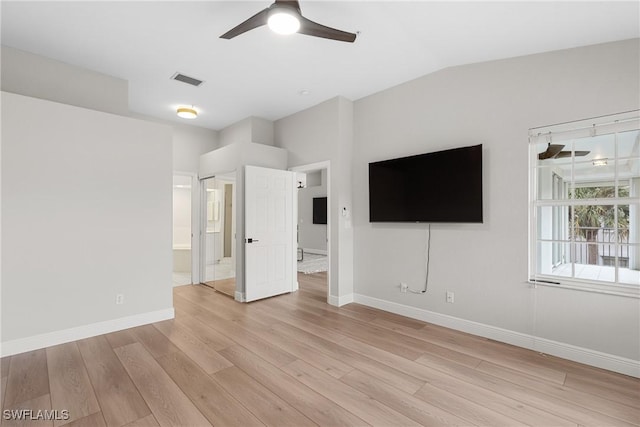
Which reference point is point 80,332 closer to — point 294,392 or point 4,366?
point 4,366

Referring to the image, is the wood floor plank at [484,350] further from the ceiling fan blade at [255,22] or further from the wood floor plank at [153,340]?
the ceiling fan blade at [255,22]

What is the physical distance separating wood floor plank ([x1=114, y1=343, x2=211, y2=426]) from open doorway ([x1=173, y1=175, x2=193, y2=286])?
3025 mm

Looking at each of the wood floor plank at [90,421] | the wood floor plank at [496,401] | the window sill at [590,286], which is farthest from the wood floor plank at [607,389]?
the wood floor plank at [90,421]

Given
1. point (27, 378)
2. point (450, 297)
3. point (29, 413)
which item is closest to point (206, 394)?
point (29, 413)

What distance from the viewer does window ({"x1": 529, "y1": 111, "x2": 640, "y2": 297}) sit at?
101 inches

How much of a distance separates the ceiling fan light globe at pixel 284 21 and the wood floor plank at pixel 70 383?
9.77 feet

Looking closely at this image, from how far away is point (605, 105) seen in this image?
8.42 feet

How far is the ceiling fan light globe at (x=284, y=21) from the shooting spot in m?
2.04

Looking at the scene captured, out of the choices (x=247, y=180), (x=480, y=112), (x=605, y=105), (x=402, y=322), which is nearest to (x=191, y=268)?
(x=247, y=180)

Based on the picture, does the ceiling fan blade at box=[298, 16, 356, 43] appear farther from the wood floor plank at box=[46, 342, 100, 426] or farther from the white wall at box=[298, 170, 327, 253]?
the white wall at box=[298, 170, 327, 253]

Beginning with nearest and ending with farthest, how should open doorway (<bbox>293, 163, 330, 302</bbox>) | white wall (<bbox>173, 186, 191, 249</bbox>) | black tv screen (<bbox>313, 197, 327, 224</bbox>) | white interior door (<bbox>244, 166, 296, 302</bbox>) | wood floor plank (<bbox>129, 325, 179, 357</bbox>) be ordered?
wood floor plank (<bbox>129, 325, 179, 357</bbox>), white interior door (<bbox>244, 166, 296, 302</bbox>), white wall (<bbox>173, 186, 191, 249</bbox>), open doorway (<bbox>293, 163, 330, 302</bbox>), black tv screen (<bbox>313, 197, 327, 224</bbox>)

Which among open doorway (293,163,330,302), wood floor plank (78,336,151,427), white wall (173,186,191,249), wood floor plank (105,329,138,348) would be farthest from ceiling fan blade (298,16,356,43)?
open doorway (293,163,330,302)

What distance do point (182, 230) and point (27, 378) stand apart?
4940mm

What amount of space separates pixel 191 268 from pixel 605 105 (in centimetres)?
623
